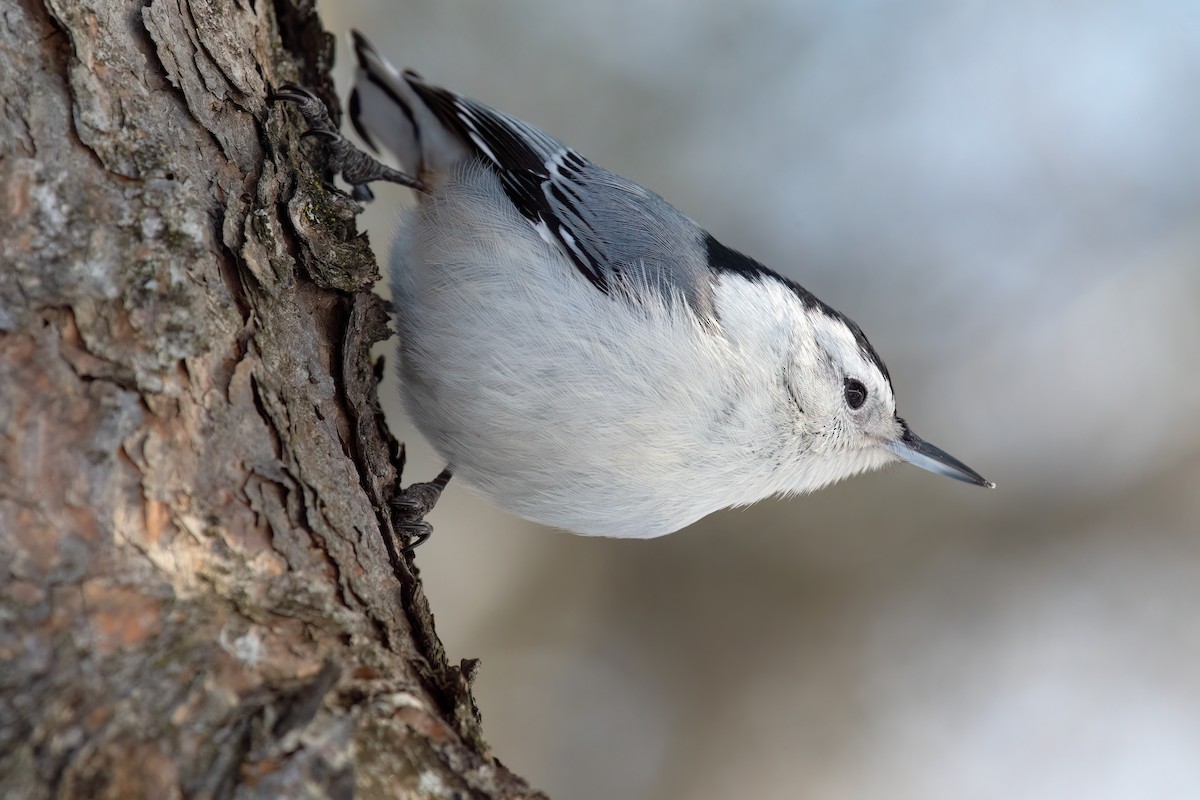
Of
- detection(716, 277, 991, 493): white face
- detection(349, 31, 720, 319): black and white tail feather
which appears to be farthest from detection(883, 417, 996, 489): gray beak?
detection(349, 31, 720, 319): black and white tail feather

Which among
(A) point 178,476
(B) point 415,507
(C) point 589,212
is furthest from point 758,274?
(A) point 178,476

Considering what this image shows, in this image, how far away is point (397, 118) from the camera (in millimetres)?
2256

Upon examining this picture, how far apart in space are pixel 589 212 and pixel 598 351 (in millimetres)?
414

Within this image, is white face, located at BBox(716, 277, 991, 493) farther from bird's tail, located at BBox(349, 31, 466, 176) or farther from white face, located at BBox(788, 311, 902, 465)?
bird's tail, located at BBox(349, 31, 466, 176)

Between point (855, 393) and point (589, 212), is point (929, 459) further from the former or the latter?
point (589, 212)

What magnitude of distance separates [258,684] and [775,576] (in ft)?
6.89

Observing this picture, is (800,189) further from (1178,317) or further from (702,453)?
(702,453)

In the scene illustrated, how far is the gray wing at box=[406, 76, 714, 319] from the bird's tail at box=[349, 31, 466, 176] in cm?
4

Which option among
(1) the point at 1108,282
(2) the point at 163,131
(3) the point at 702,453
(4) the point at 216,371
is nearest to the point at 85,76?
(2) the point at 163,131

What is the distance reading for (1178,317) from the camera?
118 inches

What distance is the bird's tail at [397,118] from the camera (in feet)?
7.01

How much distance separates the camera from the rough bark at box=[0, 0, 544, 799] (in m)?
0.93

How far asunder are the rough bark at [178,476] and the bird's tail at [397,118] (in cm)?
77

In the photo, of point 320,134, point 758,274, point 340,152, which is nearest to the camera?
point 320,134
